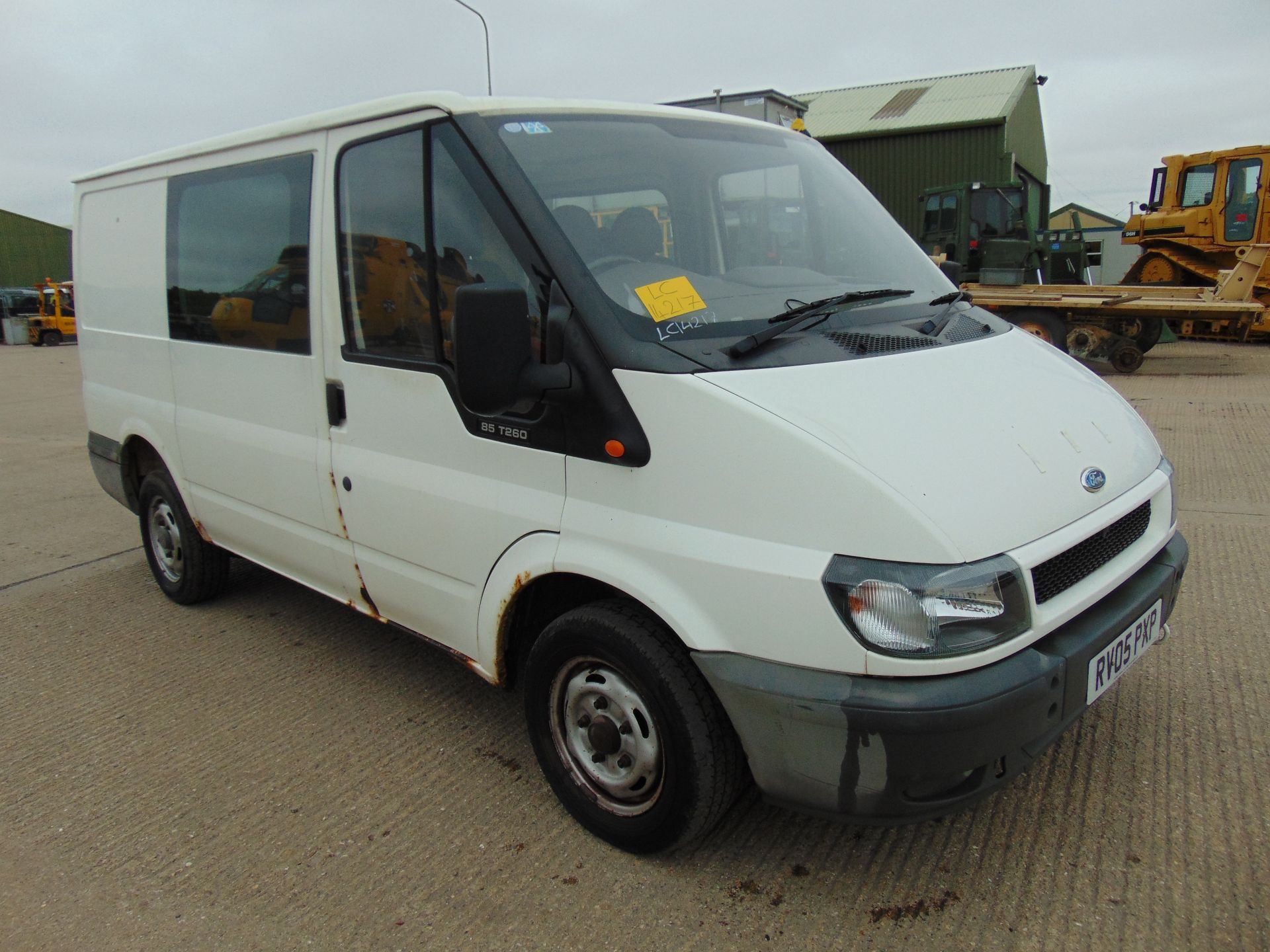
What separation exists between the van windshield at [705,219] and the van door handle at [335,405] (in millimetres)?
1093

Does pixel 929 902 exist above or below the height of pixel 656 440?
below

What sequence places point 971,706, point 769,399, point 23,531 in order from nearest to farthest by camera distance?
point 971,706 → point 769,399 → point 23,531

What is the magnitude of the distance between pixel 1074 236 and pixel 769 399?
18.4 m

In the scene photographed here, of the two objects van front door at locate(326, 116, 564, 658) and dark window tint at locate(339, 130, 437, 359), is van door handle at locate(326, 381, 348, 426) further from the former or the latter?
dark window tint at locate(339, 130, 437, 359)

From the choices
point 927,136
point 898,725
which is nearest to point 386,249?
point 898,725

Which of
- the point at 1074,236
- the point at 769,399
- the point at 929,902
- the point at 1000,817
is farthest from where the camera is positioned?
the point at 1074,236

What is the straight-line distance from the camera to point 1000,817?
107 inches

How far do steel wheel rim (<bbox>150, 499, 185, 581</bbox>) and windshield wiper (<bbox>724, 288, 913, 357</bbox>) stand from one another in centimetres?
330

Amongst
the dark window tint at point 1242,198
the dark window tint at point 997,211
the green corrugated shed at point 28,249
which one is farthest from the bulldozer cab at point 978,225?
the green corrugated shed at point 28,249

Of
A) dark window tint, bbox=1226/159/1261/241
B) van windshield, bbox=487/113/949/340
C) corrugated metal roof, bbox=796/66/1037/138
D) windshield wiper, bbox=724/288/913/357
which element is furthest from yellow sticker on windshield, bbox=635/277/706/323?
corrugated metal roof, bbox=796/66/1037/138

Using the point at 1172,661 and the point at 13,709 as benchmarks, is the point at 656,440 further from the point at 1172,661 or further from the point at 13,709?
the point at 13,709

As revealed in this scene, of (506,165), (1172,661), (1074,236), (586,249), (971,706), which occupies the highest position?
(1074,236)

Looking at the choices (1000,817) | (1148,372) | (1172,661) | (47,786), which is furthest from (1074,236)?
(47,786)

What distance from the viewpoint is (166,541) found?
4.69m
